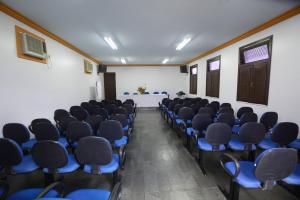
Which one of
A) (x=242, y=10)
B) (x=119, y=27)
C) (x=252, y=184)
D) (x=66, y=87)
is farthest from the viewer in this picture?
(x=66, y=87)

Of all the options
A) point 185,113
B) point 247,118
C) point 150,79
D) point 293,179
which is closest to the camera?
point 293,179

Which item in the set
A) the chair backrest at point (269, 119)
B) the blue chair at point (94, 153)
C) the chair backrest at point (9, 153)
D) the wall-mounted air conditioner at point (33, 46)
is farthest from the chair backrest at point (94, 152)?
the chair backrest at point (269, 119)

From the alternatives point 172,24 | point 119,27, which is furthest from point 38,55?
point 172,24

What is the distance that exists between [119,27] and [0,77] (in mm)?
2703

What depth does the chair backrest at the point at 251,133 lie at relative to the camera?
229 cm

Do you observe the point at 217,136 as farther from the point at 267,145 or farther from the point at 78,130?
the point at 78,130

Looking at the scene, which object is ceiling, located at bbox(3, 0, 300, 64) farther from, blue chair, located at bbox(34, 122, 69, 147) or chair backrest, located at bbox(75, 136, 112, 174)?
chair backrest, located at bbox(75, 136, 112, 174)

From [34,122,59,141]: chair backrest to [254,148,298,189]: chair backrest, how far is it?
282 centimetres

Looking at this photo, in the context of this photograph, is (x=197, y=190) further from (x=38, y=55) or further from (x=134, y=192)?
(x=38, y=55)

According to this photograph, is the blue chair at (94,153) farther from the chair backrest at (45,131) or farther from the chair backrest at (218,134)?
the chair backrest at (218,134)

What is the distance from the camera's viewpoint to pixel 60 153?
1.71 metres

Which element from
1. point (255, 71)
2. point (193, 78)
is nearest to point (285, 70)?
point (255, 71)

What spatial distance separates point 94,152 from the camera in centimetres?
175

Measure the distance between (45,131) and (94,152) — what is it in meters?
1.32
